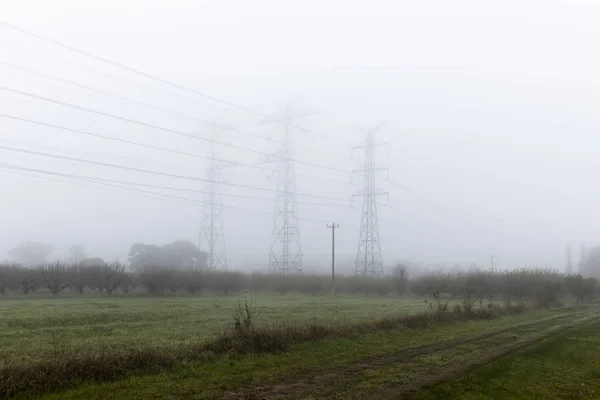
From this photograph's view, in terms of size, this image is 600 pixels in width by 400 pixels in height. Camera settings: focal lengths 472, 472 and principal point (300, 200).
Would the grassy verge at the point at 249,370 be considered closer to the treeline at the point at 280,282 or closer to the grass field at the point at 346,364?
the grass field at the point at 346,364

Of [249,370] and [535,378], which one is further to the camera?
[535,378]

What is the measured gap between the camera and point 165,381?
41.6 feet

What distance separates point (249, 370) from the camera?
47.0ft

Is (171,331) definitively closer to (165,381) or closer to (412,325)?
(165,381)

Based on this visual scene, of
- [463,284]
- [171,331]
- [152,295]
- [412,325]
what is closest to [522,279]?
[463,284]

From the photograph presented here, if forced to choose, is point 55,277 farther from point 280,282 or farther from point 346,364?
point 346,364

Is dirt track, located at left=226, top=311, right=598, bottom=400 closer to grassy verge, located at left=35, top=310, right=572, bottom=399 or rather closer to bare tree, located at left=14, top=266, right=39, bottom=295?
grassy verge, located at left=35, top=310, right=572, bottom=399

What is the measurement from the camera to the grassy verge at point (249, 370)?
11508mm

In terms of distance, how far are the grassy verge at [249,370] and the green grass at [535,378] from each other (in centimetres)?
373

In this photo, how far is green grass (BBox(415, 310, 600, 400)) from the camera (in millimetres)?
12414

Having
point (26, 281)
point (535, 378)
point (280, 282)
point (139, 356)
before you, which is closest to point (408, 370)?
point (535, 378)

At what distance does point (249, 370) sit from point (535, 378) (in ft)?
28.8

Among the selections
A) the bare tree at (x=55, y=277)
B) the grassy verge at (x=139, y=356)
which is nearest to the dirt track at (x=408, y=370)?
the grassy verge at (x=139, y=356)

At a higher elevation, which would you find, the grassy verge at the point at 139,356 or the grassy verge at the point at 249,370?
the grassy verge at the point at 139,356
